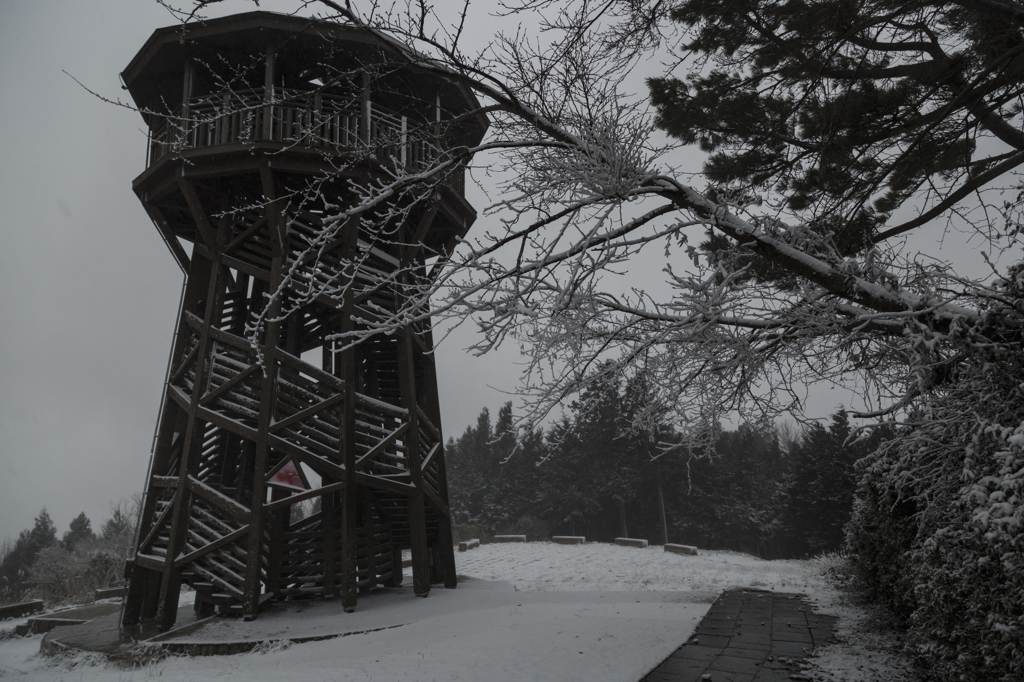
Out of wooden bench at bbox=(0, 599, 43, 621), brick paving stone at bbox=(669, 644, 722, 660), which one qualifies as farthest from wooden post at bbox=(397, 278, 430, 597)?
wooden bench at bbox=(0, 599, 43, 621)

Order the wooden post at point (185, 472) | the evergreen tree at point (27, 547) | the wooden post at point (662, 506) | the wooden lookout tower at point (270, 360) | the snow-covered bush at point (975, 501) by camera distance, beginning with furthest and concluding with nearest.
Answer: the wooden post at point (662, 506)
the evergreen tree at point (27, 547)
the wooden lookout tower at point (270, 360)
the wooden post at point (185, 472)
the snow-covered bush at point (975, 501)

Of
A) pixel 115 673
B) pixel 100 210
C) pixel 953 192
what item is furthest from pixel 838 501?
pixel 100 210

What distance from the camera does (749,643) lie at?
573cm

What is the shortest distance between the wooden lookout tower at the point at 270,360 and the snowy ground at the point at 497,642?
98cm

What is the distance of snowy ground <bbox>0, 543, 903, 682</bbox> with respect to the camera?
4605 mm

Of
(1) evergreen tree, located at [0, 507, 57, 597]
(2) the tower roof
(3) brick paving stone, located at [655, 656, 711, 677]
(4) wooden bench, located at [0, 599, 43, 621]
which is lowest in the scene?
(3) brick paving stone, located at [655, 656, 711, 677]

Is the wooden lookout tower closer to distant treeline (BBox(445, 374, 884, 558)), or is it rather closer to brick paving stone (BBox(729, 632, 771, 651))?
brick paving stone (BBox(729, 632, 771, 651))

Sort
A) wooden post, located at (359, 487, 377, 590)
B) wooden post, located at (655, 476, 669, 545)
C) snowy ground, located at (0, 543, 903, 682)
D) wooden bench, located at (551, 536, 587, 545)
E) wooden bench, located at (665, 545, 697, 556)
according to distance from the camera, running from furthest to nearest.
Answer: wooden post, located at (655, 476, 669, 545), wooden bench, located at (551, 536, 587, 545), wooden bench, located at (665, 545, 697, 556), wooden post, located at (359, 487, 377, 590), snowy ground, located at (0, 543, 903, 682)

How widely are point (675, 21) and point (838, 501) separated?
22489 mm

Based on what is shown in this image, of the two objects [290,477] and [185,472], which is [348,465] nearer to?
[185,472]

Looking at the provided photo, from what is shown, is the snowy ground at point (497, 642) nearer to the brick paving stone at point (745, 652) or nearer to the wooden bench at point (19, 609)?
the brick paving stone at point (745, 652)

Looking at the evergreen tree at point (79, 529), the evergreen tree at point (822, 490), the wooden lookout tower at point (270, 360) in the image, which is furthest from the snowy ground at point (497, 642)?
the evergreen tree at point (79, 529)

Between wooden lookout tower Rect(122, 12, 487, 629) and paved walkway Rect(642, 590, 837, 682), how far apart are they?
4.35 m

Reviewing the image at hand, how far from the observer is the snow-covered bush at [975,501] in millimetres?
2615
